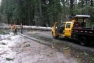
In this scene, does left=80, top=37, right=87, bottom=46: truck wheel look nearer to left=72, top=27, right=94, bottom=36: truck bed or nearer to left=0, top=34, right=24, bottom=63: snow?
left=72, top=27, right=94, bottom=36: truck bed

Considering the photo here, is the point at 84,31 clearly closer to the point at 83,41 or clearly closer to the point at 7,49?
the point at 83,41

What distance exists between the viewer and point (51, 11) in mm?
46406

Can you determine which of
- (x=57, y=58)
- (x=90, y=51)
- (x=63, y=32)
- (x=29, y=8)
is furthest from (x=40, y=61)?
(x=29, y=8)

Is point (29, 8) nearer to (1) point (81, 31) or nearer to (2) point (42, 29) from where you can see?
(2) point (42, 29)

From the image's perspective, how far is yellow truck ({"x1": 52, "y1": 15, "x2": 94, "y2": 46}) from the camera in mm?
15766

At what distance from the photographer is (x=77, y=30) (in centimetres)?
1692

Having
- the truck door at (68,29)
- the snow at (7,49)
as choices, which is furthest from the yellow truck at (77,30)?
the snow at (7,49)

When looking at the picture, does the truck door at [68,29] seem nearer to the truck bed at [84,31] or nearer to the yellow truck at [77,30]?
the yellow truck at [77,30]

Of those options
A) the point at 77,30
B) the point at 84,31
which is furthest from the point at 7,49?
the point at 84,31

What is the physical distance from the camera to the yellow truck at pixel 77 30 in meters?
15.8

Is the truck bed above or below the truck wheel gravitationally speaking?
above

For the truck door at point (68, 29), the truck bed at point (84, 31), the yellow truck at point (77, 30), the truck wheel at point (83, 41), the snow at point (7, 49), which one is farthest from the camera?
the truck door at point (68, 29)

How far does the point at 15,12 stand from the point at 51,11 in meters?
17.5

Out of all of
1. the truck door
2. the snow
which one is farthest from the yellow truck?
the snow
